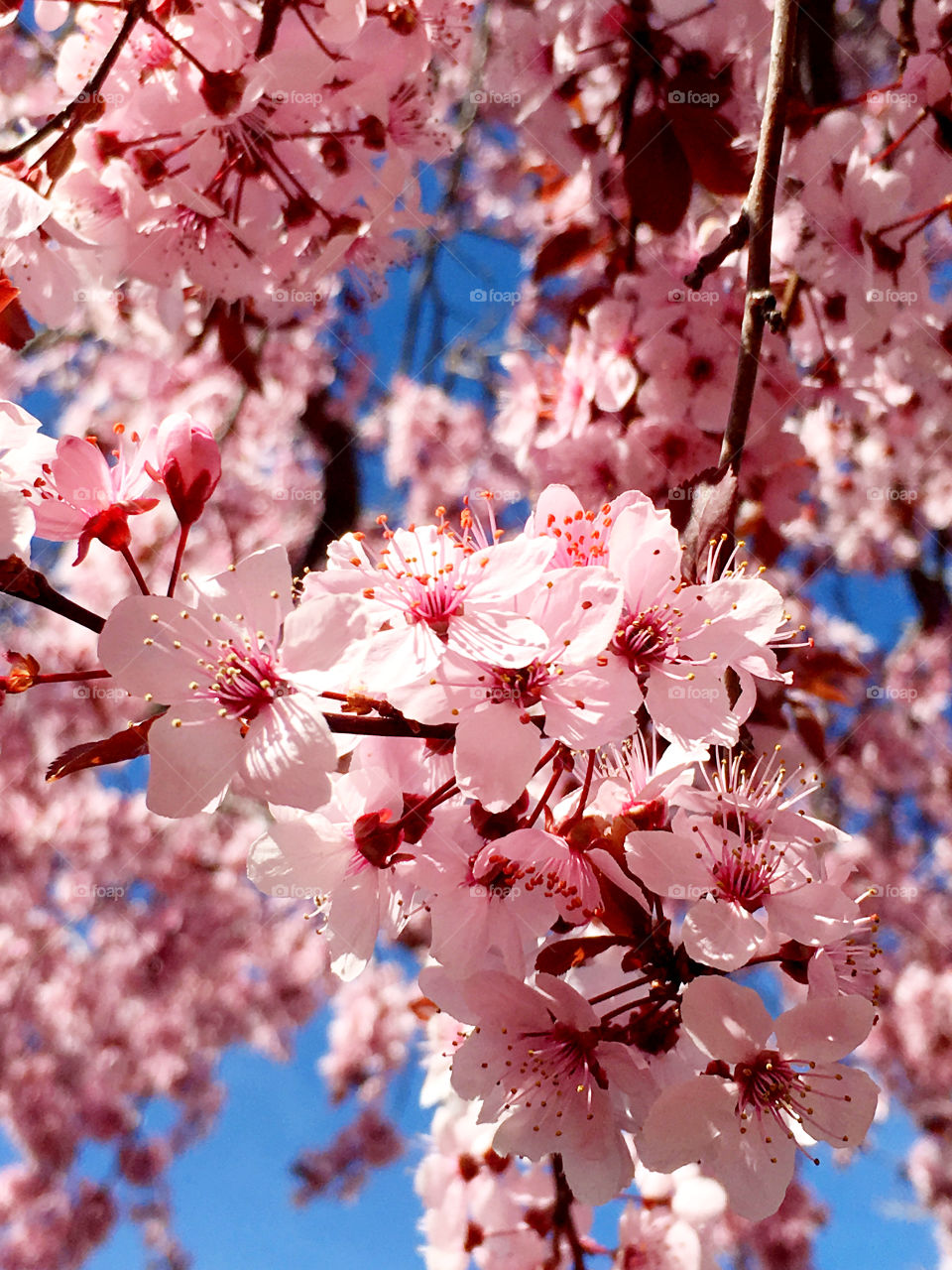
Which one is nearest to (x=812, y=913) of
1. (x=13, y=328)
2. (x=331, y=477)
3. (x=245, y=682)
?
(x=245, y=682)

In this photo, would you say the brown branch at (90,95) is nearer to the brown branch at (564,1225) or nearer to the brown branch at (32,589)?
the brown branch at (32,589)

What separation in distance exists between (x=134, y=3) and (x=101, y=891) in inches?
174

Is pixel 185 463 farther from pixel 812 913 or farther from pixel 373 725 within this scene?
pixel 812 913

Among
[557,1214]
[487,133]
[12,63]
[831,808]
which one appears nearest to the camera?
[557,1214]

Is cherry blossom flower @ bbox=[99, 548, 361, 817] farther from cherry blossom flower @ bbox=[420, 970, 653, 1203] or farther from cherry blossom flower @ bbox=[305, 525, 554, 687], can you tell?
cherry blossom flower @ bbox=[420, 970, 653, 1203]

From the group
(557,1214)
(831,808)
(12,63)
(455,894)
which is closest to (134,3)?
(455,894)

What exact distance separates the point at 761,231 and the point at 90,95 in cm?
82

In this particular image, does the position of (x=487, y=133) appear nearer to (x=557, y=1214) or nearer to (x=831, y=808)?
(x=831, y=808)

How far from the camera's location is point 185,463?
38.3 inches

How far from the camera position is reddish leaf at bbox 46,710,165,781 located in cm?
81

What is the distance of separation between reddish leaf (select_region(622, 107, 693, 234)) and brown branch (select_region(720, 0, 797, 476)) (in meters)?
0.36

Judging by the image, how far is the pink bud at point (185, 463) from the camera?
971 millimetres

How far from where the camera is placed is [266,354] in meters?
5.02

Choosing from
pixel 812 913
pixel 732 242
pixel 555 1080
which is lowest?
pixel 555 1080
